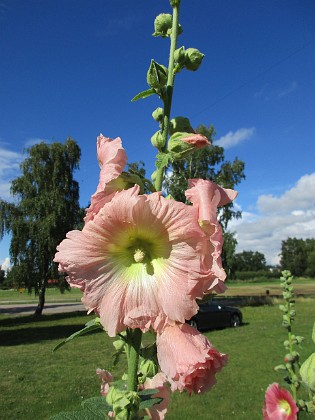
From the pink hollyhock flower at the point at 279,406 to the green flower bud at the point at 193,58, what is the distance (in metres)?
1.77

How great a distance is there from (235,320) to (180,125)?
50.4 feet

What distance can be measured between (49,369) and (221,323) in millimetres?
7780

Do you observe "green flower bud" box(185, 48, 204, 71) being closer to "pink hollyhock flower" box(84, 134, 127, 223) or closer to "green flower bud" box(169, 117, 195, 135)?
"green flower bud" box(169, 117, 195, 135)

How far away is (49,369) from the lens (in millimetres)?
8672

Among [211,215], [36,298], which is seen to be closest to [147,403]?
[211,215]

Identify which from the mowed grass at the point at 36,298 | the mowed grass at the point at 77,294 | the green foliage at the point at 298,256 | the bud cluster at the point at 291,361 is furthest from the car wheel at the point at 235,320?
the green foliage at the point at 298,256

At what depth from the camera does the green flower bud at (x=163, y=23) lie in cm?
133

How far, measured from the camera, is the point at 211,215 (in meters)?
0.87

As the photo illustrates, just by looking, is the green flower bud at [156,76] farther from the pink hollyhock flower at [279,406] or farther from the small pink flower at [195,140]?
the pink hollyhock flower at [279,406]

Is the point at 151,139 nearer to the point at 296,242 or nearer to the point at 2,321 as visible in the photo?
the point at 2,321

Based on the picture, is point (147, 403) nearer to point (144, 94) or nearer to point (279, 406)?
point (144, 94)

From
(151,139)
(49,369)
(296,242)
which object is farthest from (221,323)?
(296,242)

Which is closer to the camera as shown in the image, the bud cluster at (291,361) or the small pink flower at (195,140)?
the small pink flower at (195,140)

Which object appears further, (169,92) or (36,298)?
(36,298)
